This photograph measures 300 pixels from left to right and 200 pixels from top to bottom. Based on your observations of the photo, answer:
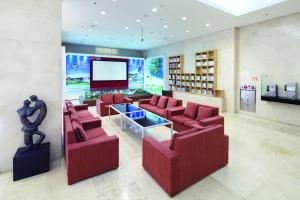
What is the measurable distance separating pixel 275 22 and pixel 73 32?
801 centimetres

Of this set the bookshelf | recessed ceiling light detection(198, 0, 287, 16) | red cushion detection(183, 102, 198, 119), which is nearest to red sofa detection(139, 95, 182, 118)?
red cushion detection(183, 102, 198, 119)

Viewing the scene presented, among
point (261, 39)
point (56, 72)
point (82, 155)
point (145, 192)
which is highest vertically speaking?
point (261, 39)

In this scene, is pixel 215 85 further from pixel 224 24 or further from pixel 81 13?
pixel 81 13

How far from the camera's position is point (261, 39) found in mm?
6203

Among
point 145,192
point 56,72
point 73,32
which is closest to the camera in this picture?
point 145,192

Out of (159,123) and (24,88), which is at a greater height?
(24,88)

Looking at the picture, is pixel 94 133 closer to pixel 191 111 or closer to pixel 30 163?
pixel 30 163

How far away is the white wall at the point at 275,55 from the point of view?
5426 millimetres

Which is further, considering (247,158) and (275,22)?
(275,22)

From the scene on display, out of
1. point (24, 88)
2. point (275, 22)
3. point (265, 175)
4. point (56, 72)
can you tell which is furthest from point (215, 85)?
point (24, 88)

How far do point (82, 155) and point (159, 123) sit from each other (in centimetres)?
212

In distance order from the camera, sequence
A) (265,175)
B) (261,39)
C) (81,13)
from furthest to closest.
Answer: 1. (261,39)
2. (81,13)
3. (265,175)

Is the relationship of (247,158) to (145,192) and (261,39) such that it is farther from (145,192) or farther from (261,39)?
(261,39)

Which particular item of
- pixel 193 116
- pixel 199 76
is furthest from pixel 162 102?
pixel 199 76
